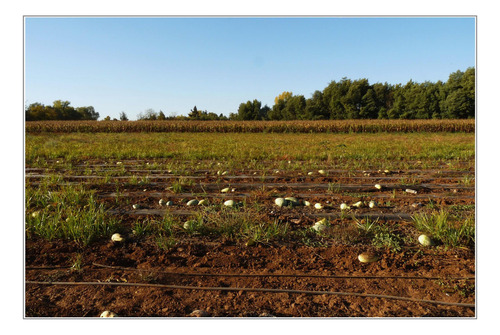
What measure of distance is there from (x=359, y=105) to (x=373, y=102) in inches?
94.9

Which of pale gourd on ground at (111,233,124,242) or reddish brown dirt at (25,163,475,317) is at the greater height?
pale gourd on ground at (111,233,124,242)

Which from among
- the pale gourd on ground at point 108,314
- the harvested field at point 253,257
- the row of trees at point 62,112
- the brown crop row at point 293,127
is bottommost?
the pale gourd on ground at point 108,314

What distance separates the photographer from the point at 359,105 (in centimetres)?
4306

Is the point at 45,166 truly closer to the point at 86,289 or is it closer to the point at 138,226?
the point at 138,226

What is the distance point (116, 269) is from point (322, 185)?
9.42 feet

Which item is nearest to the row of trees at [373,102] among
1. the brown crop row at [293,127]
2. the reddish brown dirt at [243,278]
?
the brown crop row at [293,127]

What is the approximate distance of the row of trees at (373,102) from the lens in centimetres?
3027

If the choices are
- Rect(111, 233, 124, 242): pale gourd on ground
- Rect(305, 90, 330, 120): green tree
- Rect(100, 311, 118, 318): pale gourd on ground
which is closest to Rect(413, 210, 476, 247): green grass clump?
Rect(100, 311, 118, 318): pale gourd on ground

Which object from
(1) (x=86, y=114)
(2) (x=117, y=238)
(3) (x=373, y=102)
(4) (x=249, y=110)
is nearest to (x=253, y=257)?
(2) (x=117, y=238)

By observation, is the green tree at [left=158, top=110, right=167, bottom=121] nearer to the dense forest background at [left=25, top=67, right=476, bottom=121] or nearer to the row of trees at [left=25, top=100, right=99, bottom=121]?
the dense forest background at [left=25, top=67, right=476, bottom=121]

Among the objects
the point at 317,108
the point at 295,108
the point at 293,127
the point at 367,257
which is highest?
the point at 295,108

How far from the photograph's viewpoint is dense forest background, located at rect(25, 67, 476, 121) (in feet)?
92.1

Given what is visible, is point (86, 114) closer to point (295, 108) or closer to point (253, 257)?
point (295, 108)

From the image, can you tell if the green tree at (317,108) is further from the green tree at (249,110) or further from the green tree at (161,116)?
the green tree at (161,116)
